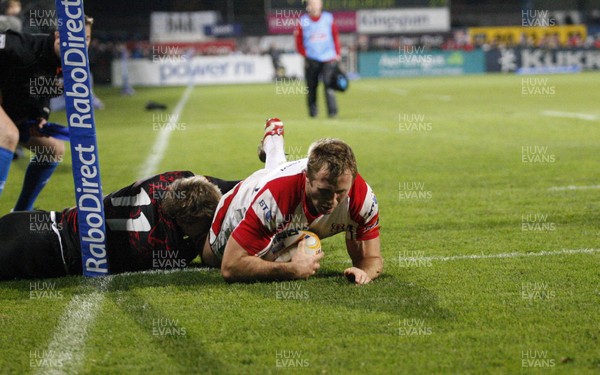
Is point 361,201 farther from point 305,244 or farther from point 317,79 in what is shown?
point 317,79

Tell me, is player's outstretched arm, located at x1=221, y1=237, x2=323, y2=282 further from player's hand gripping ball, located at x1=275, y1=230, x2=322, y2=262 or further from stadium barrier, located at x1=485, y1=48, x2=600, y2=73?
stadium barrier, located at x1=485, y1=48, x2=600, y2=73

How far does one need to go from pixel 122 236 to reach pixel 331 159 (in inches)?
67.4

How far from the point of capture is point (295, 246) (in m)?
5.12

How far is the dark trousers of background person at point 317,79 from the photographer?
1764cm

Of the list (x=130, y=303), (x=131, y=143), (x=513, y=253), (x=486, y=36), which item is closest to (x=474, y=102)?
(x=131, y=143)

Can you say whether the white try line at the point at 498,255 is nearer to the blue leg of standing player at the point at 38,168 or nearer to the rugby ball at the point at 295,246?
Answer: the rugby ball at the point at 295,246

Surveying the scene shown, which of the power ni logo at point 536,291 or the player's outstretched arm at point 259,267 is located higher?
the player's outstretched arm at point 259,267

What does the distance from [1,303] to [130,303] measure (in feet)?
2.48

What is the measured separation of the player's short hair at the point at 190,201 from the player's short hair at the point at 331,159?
3.08 ft

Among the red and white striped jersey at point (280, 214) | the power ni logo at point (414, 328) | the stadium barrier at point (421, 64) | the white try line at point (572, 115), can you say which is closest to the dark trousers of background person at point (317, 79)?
the white try line at point (572, 115)

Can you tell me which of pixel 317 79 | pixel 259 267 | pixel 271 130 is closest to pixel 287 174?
pixel 259 267

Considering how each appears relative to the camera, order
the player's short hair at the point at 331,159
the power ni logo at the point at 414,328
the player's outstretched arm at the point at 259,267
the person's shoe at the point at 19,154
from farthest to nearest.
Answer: the person's shoe at the point at 19,154 < the player's outstretched arm at the point at 259,267 < the player's short hair at the point at 331,159 < the power ni logo at the point at 414,328

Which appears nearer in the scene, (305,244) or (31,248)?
(305,244)

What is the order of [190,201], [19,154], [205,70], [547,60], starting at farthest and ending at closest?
1. [547,60]
2. [205,70]
3. [19,154]
4. [190,201]
